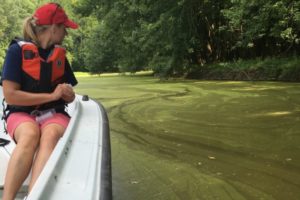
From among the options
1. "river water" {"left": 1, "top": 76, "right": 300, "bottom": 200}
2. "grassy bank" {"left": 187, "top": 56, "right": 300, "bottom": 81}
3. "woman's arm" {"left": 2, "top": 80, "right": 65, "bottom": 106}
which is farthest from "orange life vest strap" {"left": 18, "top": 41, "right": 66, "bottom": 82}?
"grassy bank" {"left": 187, "top": 56, "right": 300, "bottom": 81}

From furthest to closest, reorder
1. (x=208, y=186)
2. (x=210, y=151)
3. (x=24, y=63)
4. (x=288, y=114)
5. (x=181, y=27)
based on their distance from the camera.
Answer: (x=181, y=27)
(x=288, y=114)
(x=210, y=151)
(x=208, y=186)
(x=24, y=63)

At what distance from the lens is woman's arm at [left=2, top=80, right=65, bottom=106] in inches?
105

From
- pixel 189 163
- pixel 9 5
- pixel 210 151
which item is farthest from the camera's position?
pixel 9 5

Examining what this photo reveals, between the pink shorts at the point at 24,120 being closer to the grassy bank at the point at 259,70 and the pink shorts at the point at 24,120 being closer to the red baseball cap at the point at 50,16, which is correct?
the red baseball cap at the point at 50,16

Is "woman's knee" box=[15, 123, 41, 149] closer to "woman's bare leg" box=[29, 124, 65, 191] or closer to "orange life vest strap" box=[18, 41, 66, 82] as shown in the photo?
"woman's bare leg" box=[29, 124, 65, 191]

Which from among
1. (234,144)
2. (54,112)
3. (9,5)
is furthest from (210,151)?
(9,5)

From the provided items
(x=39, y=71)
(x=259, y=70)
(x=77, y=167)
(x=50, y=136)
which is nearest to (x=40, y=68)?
(x=39, y=71)

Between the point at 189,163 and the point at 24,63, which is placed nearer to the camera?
the point at 24,63

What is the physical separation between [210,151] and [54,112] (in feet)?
8.12

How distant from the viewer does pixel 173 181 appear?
3.94 metres

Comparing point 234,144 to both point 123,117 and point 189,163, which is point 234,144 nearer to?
point 189,163

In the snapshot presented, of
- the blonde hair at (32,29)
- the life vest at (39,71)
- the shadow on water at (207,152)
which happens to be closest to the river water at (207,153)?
the shadow on water at (207,152)

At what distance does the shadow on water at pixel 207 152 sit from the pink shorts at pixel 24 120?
104cm

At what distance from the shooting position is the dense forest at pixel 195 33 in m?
17.1
